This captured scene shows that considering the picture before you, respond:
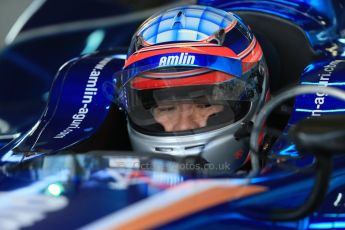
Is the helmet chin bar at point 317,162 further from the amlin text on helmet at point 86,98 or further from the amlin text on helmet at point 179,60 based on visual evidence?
the amlin text on helmet at point 86,98

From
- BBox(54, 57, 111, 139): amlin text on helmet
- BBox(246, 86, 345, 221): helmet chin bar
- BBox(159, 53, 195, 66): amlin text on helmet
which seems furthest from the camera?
BBox(54, 57, 111, 139): amlin text on helmet

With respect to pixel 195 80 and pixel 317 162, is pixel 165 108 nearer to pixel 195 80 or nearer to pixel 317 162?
pixel 195 80

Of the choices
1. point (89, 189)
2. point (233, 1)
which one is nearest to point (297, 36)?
point (233, 1)

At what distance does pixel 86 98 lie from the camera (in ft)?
7.80

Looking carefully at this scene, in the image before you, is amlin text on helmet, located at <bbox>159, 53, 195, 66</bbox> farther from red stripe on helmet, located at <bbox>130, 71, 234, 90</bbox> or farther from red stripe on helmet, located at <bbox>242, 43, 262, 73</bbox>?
red stripe on helmet, located at <bbox>242, 43, 262, 73</bbox>

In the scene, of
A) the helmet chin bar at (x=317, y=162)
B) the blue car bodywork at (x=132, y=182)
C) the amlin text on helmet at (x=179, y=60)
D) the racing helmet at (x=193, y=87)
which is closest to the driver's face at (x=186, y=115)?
the racing helmet at (x=193, y=87)

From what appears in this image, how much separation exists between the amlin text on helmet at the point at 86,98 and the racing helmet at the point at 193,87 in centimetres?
18

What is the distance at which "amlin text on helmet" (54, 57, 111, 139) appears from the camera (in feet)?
7.33

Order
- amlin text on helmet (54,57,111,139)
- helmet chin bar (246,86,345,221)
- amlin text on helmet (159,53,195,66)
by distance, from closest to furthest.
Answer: helmet chin bar (246,86,345,221)
amlin text on helmet (159,53,195,66)
amlin text on helmet (54,57,111,139)

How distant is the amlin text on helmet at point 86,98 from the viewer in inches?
87.9

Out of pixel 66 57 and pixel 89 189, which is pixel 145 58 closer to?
pixel 89 189

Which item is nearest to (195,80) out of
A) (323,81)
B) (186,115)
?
(186,115)

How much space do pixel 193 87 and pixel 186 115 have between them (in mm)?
108

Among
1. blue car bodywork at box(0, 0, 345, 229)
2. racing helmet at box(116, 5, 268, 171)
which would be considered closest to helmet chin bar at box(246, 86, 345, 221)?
blue car bodywork at box(0, 0, 345, 229)
